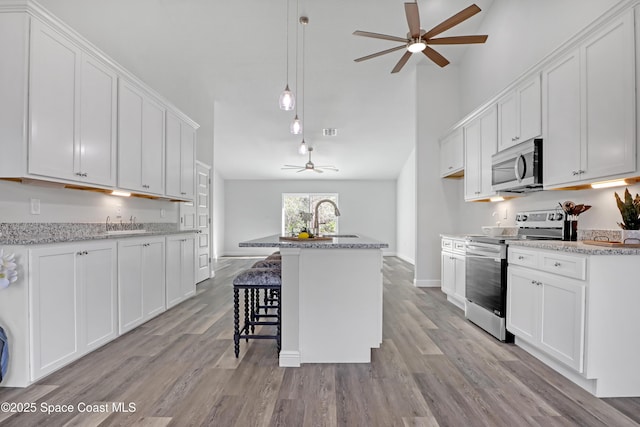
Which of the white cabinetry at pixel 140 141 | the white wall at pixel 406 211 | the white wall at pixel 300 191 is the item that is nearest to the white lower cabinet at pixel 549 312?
the white cabinetry at pixel 140 141

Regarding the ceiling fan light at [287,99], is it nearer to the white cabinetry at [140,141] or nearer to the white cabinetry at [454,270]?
the white cabinetry at [140,141]

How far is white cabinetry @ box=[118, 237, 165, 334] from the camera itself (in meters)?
2.89

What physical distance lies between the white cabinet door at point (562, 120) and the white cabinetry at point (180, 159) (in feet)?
12.9

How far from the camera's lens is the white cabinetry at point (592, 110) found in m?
2.06

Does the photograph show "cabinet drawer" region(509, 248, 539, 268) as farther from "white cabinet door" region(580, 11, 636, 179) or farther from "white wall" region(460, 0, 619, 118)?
"white wall" region(460, 0, 619, 118)

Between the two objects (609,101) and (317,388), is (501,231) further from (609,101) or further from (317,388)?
(317,388)

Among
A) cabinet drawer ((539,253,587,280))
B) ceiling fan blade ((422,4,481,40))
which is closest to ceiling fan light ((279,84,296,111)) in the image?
ceiling fan blade ((422,4,481,40))

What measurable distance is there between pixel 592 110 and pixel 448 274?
2470mm

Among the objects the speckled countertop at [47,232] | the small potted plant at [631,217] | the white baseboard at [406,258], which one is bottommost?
the white baseboard at [406,258]

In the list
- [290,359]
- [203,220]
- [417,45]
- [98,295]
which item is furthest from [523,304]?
[203,220]

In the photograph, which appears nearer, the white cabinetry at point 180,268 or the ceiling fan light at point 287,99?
the ceiling fan light at point 287,99

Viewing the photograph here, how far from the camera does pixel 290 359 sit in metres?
2.32

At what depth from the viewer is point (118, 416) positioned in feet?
5.64

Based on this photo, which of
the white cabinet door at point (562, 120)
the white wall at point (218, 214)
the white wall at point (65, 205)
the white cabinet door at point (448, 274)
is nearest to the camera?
the white wall at point (65, 205)
